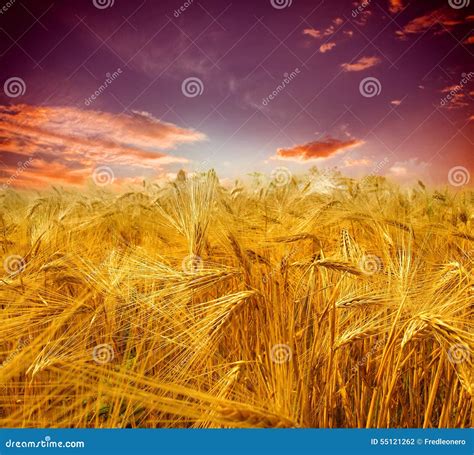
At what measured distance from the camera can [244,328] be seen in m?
1.56

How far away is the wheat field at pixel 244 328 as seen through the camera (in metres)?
1.21

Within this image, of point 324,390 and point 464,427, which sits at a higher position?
point 324,390

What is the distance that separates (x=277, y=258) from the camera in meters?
1.80

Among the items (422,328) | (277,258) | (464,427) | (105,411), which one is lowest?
(464,427)

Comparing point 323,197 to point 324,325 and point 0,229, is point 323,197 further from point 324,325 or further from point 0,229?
point 0,229

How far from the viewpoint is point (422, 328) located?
115 centimetres

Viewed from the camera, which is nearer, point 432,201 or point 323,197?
point 323,197

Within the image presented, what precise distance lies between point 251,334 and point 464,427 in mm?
788

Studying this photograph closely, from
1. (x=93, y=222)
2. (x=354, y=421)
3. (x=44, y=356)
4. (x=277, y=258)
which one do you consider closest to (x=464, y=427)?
(x=354, y=421)

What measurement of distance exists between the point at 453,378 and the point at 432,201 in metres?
1.93

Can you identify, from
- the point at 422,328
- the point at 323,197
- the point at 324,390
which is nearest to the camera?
the point at 422,328

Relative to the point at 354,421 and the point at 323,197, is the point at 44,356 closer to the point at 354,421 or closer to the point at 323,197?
the point at 354,421

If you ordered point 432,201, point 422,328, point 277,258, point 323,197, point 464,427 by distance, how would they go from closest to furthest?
point 422,328 < point 464,427 < point 277,258 < point 323,197 < point 432,201

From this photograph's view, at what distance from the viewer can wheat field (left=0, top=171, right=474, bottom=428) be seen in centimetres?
121
